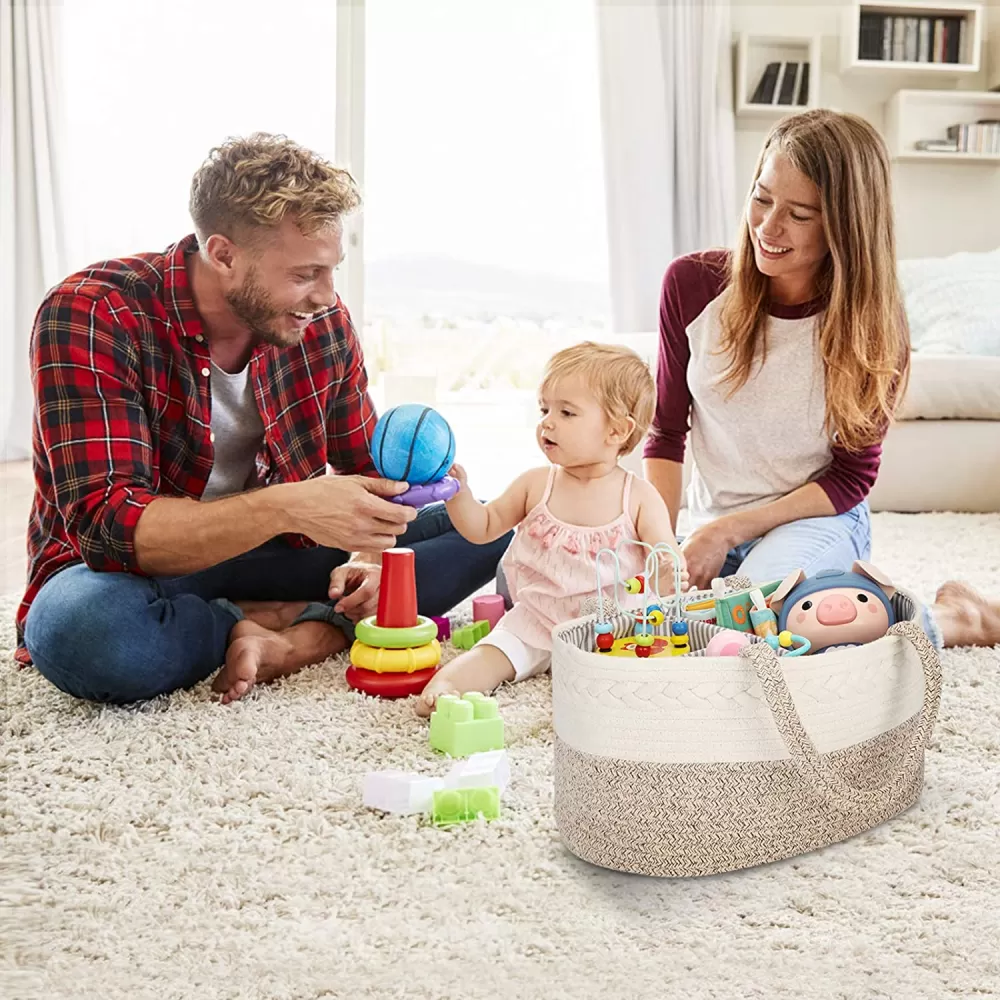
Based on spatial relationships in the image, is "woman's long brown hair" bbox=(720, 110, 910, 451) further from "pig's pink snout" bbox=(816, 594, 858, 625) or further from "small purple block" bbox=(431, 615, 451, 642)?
"small purple block" bbox=(431, 615, 451, 642)

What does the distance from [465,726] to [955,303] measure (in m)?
3.08

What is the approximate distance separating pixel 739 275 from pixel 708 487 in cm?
40

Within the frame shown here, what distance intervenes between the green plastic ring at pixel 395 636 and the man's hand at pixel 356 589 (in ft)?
0.44

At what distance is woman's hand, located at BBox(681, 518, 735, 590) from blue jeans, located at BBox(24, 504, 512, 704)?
1.45ft

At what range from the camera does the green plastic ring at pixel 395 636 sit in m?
1.75

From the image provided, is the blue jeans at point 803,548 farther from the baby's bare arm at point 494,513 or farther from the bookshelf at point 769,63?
the bookshelf at point 769,63

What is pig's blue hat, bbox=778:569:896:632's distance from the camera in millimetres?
1435

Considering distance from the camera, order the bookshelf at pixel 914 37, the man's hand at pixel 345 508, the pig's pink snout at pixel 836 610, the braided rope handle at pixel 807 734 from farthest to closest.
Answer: the bookshelf at pixel 914 37 → the man's hand at pixel 345 508 → the pig's pink snout at pixel 836 610 → the braided rope handle at pixel 807 734

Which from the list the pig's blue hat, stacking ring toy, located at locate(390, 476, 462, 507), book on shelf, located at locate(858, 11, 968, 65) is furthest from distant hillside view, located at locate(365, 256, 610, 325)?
the pig's blue hat

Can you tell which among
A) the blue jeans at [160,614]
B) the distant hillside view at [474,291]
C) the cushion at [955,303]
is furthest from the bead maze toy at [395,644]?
the distant hillside view at [474,291]

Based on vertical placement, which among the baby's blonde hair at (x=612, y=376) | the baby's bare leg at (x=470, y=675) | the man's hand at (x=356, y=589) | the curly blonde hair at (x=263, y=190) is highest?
the curly blonde hair at (x=263, y=190)

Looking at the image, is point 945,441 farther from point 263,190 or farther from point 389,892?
point 389,892

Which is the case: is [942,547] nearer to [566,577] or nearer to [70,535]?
[566,577]

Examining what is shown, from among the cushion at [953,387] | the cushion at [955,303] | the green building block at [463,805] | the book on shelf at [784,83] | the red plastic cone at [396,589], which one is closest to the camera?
the green building block at [463,805]
